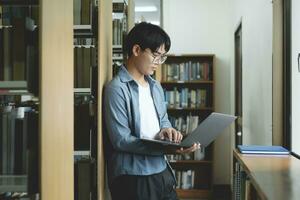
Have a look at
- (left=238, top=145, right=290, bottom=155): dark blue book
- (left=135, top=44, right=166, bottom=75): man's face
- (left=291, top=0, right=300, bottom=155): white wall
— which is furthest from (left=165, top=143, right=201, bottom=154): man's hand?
(left=291, top=0, right=300, bottom=155): white wall

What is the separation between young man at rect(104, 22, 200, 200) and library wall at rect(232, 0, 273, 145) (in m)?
1.06

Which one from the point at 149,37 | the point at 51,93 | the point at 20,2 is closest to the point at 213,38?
the point at 149,37

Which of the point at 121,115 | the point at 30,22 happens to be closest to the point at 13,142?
the point at 30,22

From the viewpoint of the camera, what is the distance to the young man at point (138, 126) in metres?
2.01

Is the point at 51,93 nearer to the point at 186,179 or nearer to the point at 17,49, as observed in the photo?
the point at 17,49

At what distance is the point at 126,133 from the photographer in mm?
1990

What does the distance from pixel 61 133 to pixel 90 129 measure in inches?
28.6

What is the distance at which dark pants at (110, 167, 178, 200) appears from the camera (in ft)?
6.58

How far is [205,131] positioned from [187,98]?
3.34m

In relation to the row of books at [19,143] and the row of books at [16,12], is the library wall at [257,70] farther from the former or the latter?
the row of books at [19,143]

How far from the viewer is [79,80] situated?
2.50 m

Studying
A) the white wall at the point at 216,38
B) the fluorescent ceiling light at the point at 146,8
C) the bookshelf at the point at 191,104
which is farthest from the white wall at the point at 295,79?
the fluorescent ceiling light at the point at 146,8

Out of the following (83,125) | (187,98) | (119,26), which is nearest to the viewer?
(83,125)

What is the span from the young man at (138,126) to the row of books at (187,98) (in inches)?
123
